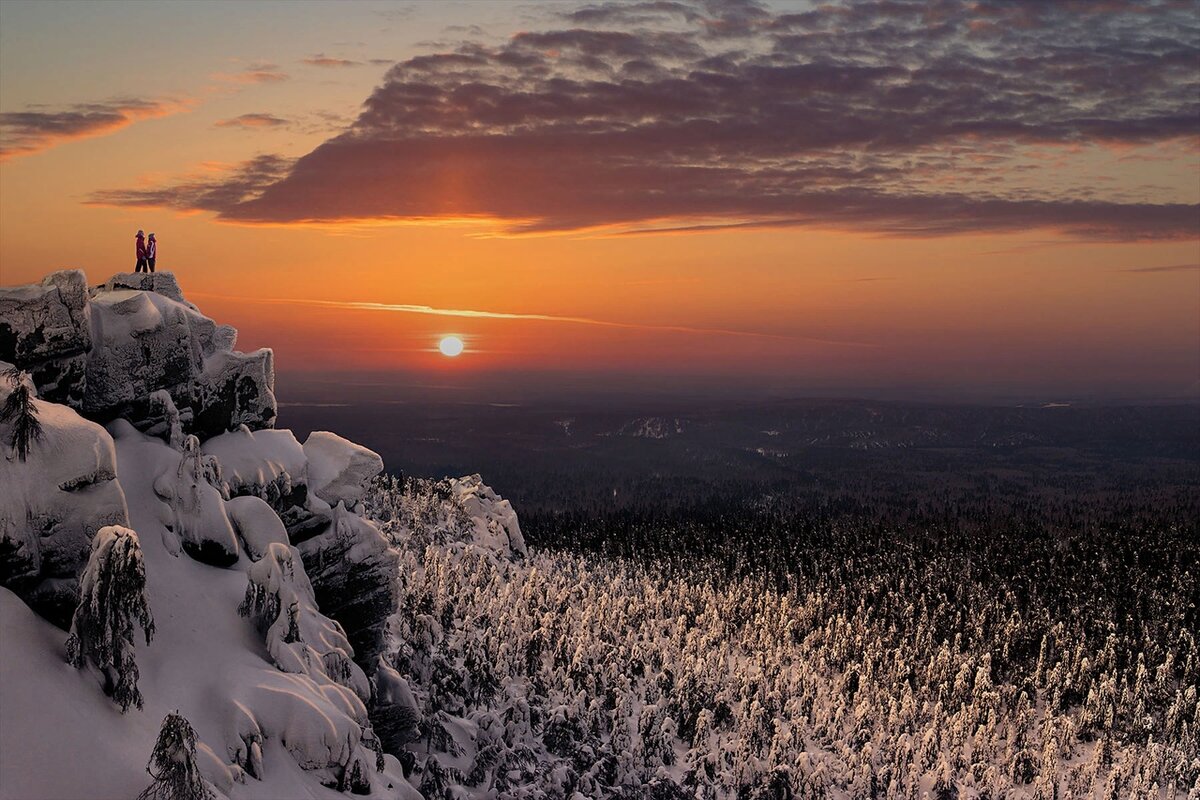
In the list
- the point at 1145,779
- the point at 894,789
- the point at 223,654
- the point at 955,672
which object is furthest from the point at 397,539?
the point at 223,654

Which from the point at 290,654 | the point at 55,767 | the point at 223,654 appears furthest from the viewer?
the point at 290,654

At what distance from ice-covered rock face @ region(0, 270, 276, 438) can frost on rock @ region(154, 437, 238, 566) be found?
3.89 meters

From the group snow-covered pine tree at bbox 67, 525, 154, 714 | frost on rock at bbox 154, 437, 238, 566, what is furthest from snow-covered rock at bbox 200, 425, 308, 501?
snow-covered pine tree at bbox 67, 525, 154, 714

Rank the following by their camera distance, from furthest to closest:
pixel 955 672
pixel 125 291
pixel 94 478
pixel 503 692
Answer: pixel 955 672 → pixel 503 692 → pixel 125 291 → pixel 94 478

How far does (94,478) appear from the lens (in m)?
26.5

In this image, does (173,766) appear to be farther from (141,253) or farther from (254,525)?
(141,253)

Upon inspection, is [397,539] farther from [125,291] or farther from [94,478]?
[94,478]

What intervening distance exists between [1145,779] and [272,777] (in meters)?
129

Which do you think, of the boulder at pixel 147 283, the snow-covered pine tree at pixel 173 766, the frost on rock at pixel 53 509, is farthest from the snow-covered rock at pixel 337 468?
the snow-covered pine tree at pixel 173 766

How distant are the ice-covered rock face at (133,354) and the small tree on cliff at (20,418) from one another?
6223mm

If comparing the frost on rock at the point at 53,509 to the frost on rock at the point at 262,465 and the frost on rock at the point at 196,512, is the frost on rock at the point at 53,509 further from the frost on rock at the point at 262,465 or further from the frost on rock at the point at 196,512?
the frost on rock at the point at 262,465

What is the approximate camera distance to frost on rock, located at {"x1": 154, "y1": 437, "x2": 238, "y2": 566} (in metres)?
32.7

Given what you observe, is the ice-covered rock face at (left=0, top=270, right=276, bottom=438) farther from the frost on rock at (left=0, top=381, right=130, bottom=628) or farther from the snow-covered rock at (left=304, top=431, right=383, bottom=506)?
the frost on rock at (left=0, top=381, right=130, bottom=628)

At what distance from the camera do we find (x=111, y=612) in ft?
76.6
